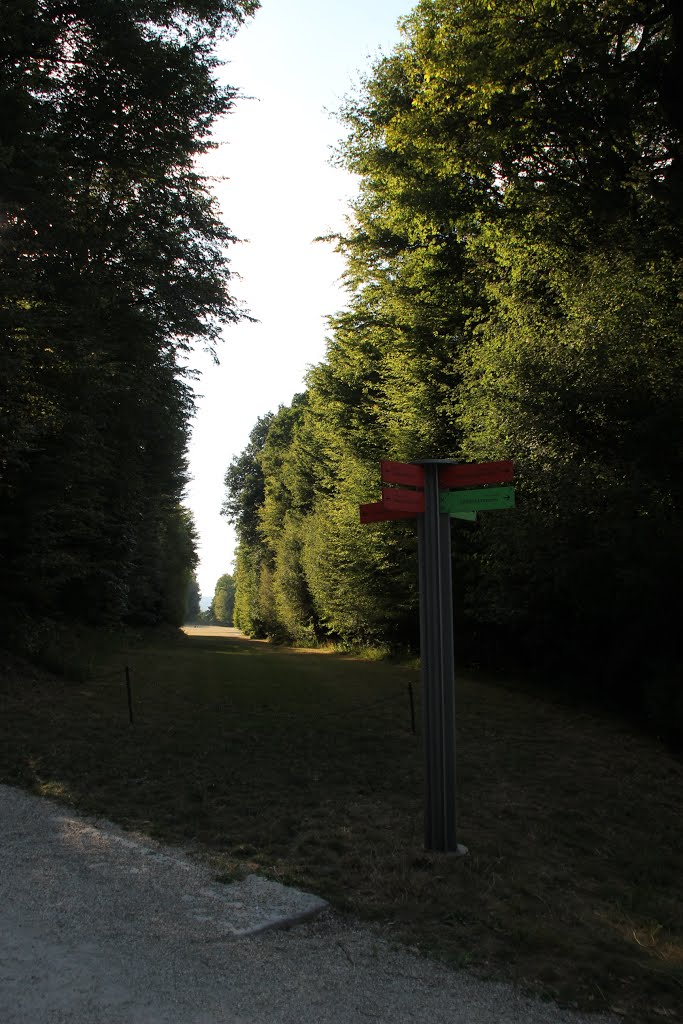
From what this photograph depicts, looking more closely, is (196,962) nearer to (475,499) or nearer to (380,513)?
(380,513)

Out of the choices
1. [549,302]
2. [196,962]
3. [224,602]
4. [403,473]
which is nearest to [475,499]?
[403,473]

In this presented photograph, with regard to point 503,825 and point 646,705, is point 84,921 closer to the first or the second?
point 503,825

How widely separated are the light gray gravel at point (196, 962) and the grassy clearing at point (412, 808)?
1.02ft

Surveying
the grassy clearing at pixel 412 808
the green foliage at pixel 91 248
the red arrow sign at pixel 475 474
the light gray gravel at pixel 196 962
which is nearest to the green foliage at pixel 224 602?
the green foliage at pixel 91 248

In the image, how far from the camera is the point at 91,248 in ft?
54.0

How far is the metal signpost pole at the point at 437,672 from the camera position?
641 centimetres

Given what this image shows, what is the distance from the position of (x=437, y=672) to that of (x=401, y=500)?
1.48m

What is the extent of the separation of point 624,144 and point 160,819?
51.7ft

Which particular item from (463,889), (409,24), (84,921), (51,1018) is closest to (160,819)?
(84,921)

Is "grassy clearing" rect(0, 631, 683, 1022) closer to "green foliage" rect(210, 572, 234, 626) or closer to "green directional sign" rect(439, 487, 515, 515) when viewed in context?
"green directional sign" rect(439, 487, 515, 515)

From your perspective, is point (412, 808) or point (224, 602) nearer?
point (412, 808)

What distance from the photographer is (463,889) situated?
215 inches

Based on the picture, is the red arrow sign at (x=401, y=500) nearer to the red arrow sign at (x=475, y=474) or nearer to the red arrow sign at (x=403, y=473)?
the red arrow sign at (x=403, y=473)

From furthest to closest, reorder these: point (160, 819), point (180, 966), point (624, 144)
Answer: point (624, 144), point (160, 819), point (180, 966)
